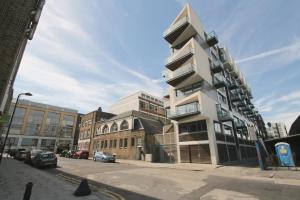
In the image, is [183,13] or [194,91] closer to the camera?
[194,91]

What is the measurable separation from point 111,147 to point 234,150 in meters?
23.3

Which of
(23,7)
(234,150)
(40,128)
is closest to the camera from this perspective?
(23,7)

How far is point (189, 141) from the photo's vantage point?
2267cm

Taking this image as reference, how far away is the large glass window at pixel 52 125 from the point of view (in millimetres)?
64625

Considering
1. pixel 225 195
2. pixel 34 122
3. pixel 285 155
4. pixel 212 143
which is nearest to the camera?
pixel 225 195

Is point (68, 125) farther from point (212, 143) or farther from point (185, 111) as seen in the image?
point (212, 143)

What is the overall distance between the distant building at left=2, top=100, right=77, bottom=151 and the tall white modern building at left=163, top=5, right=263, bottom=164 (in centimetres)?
5381

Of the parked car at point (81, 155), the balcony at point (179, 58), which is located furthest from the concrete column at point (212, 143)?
the parked car at point (81, 155)

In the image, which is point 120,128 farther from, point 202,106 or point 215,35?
point 215,35

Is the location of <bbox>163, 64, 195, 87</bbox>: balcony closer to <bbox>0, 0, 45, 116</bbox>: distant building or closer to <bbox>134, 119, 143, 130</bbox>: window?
<bbox>134, 119, 143, 130</bbox>: window

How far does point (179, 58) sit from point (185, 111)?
849 cm

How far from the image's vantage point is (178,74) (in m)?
25.0

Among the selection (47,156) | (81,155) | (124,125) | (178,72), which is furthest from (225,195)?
(81,155)

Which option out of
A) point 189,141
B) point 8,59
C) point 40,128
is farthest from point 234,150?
point 40,128
